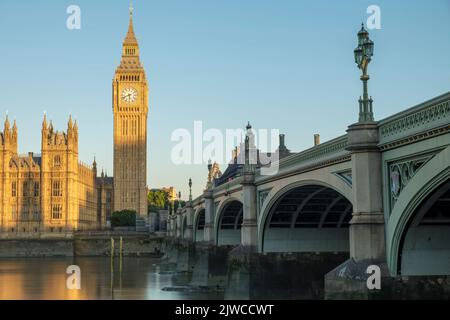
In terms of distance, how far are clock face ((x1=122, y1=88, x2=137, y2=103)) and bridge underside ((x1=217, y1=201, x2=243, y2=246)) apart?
113815mm

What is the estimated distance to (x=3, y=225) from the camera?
131 metres

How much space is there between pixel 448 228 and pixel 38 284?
46.0m

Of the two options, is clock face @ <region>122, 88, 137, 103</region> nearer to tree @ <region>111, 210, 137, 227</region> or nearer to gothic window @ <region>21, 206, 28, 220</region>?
tree @ <region>111, 210, 137, 227</region>

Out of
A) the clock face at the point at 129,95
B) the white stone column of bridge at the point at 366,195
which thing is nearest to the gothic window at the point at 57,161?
the clock face at the point at 129,95

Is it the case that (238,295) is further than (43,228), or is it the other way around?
(43,228)

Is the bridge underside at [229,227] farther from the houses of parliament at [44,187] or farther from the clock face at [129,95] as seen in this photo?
the clock face at [129,95]

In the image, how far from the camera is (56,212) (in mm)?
133625

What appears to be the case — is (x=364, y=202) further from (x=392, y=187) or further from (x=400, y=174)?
(x=400, y=174)

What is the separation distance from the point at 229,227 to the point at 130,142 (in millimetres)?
108432

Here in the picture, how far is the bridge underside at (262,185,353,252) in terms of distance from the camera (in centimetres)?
3585

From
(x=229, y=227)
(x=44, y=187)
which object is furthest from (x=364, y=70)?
(x=44, y=187)

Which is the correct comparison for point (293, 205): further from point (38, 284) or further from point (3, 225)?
point (3, 225)

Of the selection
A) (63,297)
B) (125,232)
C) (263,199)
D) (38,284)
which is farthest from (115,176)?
(263,199)

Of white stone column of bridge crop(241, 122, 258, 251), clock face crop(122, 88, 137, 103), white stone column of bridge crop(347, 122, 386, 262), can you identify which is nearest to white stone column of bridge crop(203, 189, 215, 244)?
white stone column of bridge crop(241, 122, 258, 251)
